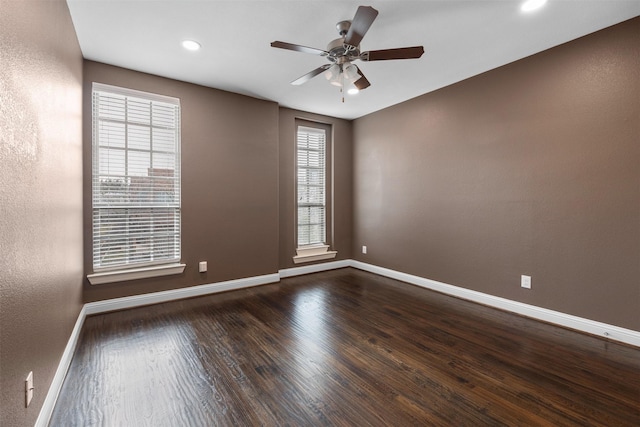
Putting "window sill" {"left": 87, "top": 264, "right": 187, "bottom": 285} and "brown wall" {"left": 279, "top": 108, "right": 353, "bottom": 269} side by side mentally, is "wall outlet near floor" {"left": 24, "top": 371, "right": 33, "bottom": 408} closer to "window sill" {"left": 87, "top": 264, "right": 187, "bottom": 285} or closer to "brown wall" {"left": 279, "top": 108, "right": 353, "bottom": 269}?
"window sill" {"left": 87, "top": 264, "right": 187, "bottom": 285}

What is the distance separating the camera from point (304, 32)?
2.61 metres

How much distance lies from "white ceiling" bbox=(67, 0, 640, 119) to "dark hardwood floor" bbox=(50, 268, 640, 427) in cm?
270

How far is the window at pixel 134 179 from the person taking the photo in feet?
10.5

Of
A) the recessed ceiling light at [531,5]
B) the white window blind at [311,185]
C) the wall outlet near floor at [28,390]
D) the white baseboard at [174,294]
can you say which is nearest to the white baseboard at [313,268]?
the white baseboard at [174,294]

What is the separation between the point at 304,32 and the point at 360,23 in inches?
30.1

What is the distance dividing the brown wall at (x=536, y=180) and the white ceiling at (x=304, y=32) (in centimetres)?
33

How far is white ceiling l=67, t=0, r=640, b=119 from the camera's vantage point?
229 cm

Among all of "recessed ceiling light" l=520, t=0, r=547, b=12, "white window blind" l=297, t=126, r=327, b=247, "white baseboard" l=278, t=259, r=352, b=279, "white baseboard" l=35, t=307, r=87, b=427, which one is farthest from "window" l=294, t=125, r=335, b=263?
"recessed ceiling light" l=520, t=0, r=547, b=12

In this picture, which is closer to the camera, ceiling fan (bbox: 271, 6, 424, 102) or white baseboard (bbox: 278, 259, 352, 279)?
ceiling fan (bbox: 271, 6, 424, 102)

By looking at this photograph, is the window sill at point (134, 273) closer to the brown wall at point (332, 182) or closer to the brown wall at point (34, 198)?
the brown wall at point (34, 198)

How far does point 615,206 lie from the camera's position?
2.58 m

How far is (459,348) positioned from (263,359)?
5.26 feet

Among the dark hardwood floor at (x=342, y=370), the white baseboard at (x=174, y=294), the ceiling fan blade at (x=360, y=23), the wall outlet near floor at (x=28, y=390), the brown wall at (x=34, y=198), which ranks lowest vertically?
the dark hardwood floor at (x=342, y=370)

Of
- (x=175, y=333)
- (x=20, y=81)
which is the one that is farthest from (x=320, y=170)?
(x=20, y=81)
